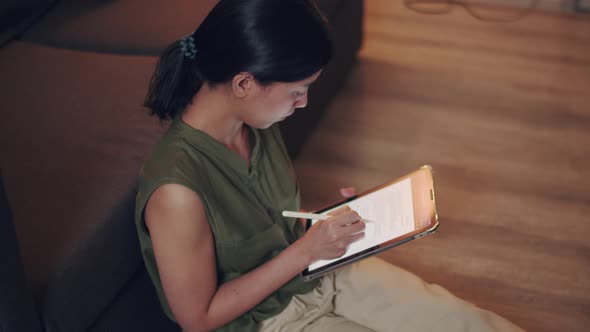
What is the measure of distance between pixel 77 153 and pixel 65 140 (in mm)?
57

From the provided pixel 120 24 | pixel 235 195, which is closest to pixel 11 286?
pixel 235 195

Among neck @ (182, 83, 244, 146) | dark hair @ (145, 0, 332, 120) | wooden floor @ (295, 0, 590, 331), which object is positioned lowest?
wooden floor @ (295, 0, 590, 331)

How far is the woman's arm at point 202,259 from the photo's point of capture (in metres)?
0.93

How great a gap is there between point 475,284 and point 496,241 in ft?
0.56

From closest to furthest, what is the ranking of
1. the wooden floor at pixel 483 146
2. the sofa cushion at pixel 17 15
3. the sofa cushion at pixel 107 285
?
the sofa cushion at pixel 107 285 < the wooden floor at pixel 483 146 < the sofa cushion at pixel 17 15

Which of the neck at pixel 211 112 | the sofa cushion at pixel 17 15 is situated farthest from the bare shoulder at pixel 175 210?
the sofa cushion at pixel 17 15

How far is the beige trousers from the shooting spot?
112cm

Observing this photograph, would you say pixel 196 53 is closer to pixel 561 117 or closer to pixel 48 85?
pixel 48 85

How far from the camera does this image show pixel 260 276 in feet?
3.43

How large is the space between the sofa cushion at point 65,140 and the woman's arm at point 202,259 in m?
0.23

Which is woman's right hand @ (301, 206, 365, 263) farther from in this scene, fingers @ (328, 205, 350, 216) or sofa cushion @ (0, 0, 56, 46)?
sofa cushion @ (0, 0, 56, 46)

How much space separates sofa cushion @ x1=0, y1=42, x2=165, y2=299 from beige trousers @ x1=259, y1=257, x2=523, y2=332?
15.0 inches

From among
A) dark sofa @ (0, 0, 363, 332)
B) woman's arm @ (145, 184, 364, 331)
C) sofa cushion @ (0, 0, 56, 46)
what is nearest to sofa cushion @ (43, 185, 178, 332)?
dark sofa @ (0, 0, 363, 332)

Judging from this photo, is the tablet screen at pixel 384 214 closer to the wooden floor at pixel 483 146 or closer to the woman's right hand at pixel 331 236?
the woman's right hand at pixel 331 236
